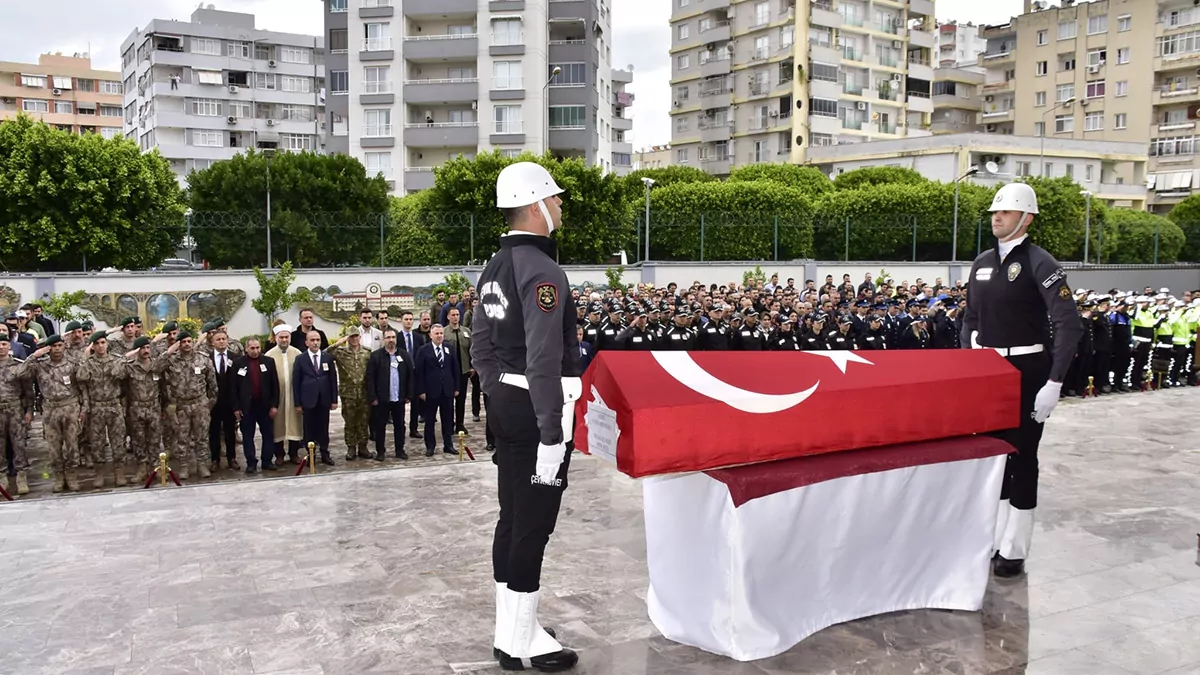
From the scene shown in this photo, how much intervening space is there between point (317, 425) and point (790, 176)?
3814cm

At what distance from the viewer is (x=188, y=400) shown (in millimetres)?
9938

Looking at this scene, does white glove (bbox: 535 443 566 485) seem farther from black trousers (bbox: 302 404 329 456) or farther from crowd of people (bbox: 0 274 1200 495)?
black trousers (bbox: 302 404 329 456)

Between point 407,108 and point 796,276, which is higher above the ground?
point 407,108

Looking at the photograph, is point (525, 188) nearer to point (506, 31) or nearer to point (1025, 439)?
point (1025, 439)

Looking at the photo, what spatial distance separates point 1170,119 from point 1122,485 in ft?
212

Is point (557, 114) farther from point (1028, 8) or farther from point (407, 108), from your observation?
point (1028, 8)

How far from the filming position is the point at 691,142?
229ft

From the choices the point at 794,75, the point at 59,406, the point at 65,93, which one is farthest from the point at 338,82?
the point at 65,93

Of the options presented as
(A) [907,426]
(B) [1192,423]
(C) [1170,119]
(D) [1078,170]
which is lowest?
(B) [1192,423]

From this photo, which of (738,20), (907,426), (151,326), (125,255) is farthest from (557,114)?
(907,426)

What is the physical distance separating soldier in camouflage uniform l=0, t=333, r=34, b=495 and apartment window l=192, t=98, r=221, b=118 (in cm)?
7047

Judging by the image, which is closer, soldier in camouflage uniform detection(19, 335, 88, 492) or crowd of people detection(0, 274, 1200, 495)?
soldier in camouflage uniform detection(19, 335, 88, 492)

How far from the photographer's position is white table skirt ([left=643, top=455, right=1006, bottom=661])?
15.0ft

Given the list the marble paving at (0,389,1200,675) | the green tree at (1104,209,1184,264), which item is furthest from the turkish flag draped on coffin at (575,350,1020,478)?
the green tree at (1104,209,1184,264)
